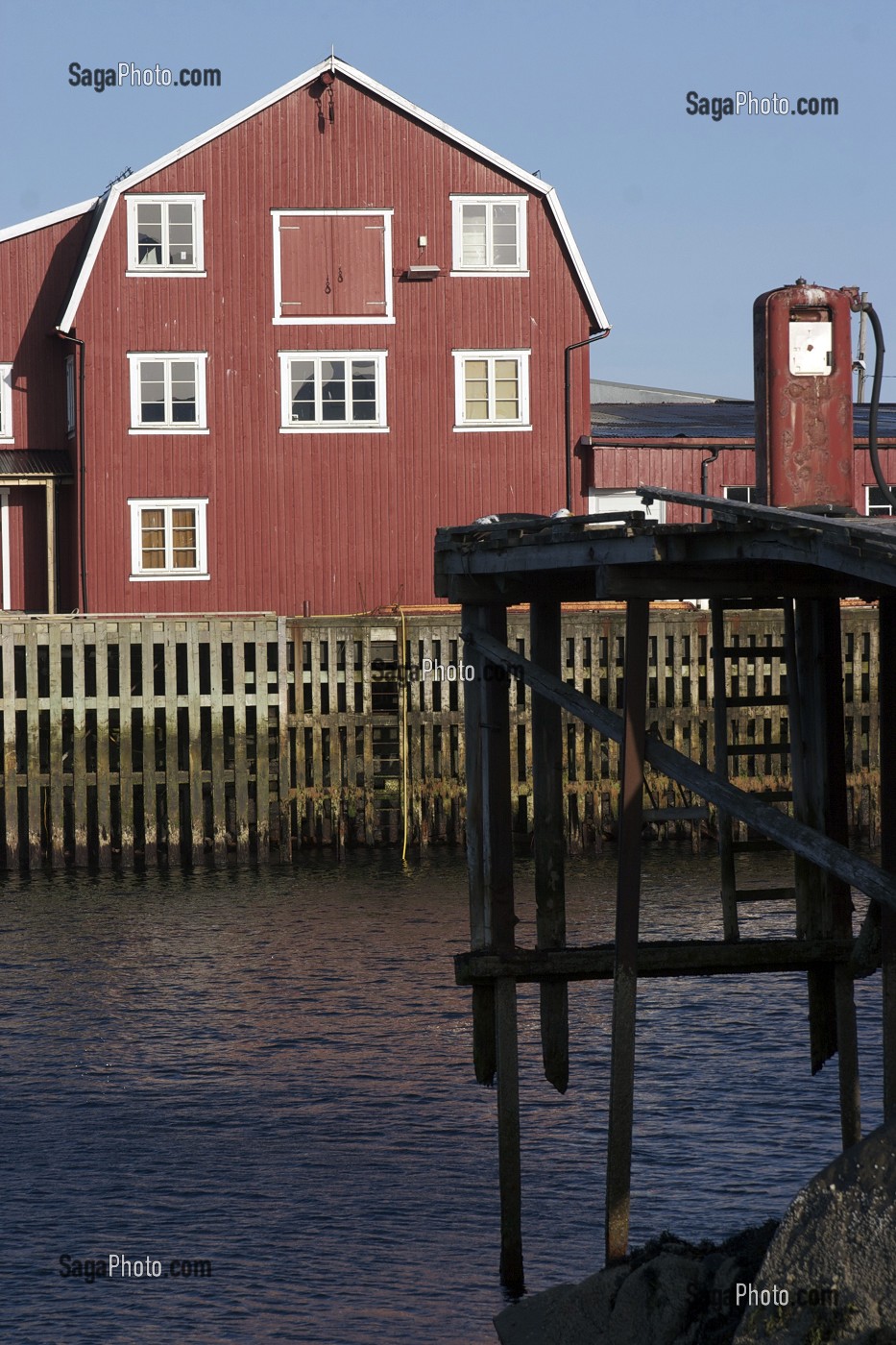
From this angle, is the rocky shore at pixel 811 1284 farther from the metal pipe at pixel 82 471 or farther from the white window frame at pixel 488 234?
the white window frame at pixel 488 234

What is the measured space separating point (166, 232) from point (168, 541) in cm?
643

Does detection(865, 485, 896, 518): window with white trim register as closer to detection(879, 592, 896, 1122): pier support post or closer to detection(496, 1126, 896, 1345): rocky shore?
detection(879, 592, 896, 1122): pier support post

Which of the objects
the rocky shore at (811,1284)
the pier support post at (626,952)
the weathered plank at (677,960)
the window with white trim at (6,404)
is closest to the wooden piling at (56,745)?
the window with white trim at (6,404)

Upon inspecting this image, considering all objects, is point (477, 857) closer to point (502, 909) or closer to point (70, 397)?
point (502, 909)

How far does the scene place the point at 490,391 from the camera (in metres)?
38.4

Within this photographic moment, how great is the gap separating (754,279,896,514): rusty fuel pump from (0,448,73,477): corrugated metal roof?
2796 centimetres

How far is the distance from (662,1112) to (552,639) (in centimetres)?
478

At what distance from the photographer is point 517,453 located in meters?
38.5

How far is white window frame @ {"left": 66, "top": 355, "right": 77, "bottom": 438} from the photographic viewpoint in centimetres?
3792

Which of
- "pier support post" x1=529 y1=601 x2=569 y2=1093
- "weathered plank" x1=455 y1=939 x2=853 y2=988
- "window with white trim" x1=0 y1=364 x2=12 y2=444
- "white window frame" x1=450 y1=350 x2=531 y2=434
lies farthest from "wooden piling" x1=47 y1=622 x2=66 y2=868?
"weathered plank" x1=455 y1=939 x2=853 y2=988

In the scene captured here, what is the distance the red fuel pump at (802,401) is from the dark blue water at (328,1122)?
5285 mm

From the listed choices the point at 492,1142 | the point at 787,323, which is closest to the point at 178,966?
the point at 492,1142

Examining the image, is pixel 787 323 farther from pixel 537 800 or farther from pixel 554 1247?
pixel 554 1247

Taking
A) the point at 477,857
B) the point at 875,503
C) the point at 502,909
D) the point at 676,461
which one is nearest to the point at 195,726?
the point at 676,461
